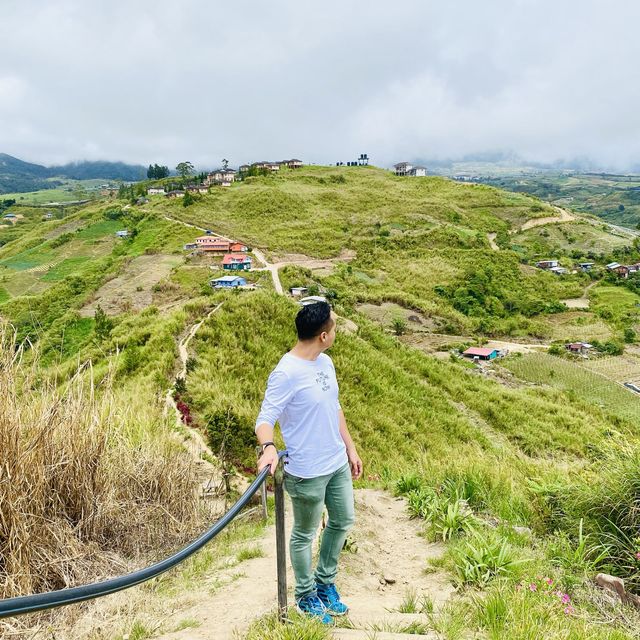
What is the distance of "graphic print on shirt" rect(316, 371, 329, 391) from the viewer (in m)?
2.61

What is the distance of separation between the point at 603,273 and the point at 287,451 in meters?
52.0

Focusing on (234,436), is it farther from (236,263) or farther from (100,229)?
(100,229)

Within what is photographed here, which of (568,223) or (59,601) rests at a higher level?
(568,223)

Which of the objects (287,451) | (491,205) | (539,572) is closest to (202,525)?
(287,451)

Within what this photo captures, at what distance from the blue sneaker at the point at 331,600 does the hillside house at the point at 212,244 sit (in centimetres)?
3572

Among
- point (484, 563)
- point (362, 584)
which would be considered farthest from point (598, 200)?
point (362, 584)

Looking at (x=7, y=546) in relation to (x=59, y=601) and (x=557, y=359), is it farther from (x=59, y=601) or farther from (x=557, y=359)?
(x=557, y=359)

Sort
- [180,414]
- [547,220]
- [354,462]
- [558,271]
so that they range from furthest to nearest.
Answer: [547,220] < [558,271] < [180,414] < [354,462]

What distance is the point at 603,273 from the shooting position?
45.7 metres

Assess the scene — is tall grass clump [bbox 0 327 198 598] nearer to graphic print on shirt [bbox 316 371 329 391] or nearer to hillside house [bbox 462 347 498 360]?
graphic print on shirt [bbox 316 371 329 391]

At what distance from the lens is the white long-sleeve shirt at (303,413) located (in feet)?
8.19

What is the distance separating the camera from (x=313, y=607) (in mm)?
2592

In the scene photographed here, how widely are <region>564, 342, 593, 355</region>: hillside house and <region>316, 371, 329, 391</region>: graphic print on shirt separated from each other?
33.4 metres

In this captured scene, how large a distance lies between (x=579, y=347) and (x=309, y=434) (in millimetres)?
34200
